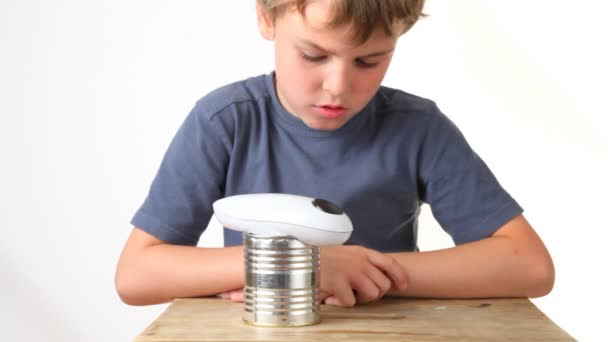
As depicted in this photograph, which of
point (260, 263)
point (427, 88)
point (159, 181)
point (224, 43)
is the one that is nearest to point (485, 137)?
point (427, 88)

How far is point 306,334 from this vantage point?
35.2 inches

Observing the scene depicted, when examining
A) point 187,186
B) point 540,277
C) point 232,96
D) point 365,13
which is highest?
point 365,13

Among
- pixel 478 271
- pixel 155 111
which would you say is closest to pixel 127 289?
pixel 478 271

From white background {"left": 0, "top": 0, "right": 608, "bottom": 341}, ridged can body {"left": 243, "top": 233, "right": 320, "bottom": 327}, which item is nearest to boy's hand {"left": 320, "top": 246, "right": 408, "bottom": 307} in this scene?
ridged can body {"left": 243, "top": 233, "right": 320, "bottom": 327}

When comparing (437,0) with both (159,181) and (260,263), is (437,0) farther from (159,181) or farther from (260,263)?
(260,263)

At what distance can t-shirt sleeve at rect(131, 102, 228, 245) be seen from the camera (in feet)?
4.10

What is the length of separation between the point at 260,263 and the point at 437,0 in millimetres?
1460

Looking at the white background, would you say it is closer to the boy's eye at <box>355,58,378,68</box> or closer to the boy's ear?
the boy's ear

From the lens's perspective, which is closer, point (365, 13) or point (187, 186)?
point (365, 13)

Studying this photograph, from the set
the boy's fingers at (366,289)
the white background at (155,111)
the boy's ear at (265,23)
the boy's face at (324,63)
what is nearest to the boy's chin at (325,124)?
the boy's face at (324,63)

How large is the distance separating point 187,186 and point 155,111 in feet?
3.18

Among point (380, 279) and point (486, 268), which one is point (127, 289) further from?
point (486, 268)

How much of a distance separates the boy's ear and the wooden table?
352 mm

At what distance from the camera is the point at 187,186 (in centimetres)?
127
